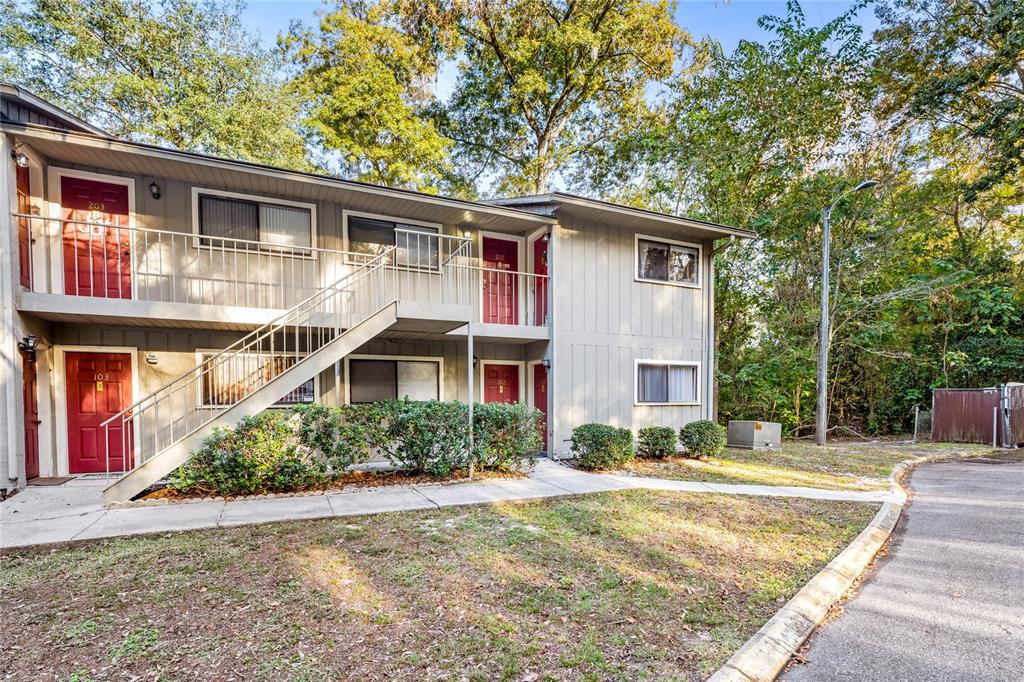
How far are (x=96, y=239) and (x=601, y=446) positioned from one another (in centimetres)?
957

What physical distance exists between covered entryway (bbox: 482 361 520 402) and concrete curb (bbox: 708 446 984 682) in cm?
731

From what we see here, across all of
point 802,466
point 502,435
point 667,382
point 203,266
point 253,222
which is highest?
point 253,222

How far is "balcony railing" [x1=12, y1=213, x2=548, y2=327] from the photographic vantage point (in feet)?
25.2

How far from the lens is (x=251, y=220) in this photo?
8.91 metres

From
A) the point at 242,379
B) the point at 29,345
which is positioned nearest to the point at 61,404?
the point at 29,345

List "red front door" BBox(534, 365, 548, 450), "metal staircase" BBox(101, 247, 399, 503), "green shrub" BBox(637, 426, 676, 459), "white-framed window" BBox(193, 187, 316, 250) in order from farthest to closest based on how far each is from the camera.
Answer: "red front door" BBox(534, 365, 548, 450), "green shrub" BBox(637, 426, 676, 459), "white-framed window" BBox(193, 187, 316, 250), "metal staircase" BBox(101, 247, 399, 503)

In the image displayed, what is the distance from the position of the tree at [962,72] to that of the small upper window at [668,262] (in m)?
9.37

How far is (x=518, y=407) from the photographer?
27.6ft

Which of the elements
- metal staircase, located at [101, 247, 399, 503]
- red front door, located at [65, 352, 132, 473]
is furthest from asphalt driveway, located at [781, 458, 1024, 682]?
red front door, located at [65, 352, 132, 473]

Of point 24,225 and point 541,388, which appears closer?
point 24,225

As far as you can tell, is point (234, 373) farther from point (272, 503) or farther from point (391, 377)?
point (272, 503)

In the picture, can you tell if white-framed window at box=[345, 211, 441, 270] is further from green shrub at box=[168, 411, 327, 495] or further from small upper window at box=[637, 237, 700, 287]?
small upper window at box=[637, 237, 700, 287]

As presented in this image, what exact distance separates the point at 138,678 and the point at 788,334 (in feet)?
60.6

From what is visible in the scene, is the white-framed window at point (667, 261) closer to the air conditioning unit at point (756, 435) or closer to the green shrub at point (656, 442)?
the green shrub at point (656, 442)
